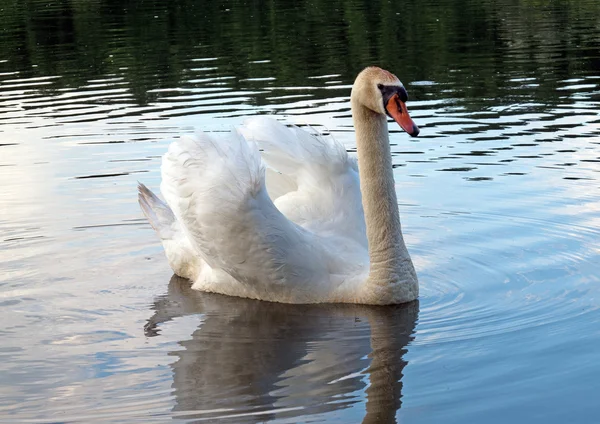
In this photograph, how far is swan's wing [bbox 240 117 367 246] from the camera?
9555 millimetres

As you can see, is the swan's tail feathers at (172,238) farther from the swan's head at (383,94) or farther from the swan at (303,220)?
the swan's head at (383,94)

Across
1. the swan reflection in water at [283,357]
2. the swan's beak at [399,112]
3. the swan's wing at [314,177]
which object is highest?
the swan's beak at [399,112]

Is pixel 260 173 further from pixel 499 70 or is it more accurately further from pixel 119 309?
pixel 499 70

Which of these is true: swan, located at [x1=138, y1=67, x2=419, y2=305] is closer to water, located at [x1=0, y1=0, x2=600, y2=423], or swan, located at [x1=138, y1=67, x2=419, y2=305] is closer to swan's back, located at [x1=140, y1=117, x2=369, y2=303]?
swan's back, located at [x1=140, y1=117, x2=369, y2=303]

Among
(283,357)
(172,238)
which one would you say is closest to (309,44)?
(172,238)

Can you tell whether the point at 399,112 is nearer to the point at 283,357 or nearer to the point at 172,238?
the point at 283,357

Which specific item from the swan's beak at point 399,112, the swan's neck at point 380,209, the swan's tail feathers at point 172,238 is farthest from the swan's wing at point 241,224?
the swan's beak at point 399,112

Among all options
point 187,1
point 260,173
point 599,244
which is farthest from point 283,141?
point 187,1

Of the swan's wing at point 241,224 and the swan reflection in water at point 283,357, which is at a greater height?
the swan's wing at point 241,224

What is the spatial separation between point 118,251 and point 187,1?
3485 centimetres

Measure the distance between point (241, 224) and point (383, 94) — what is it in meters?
1.44

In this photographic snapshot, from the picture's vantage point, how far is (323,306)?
8883mm

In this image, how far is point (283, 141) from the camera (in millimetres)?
9742

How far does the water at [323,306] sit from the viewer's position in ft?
22.6
